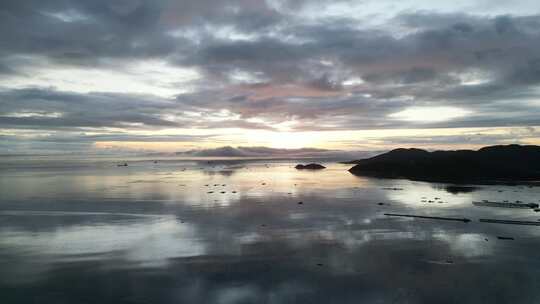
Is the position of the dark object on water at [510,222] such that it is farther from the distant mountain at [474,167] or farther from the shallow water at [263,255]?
the distant mountain at [474,167]

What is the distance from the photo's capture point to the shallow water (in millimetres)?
17125

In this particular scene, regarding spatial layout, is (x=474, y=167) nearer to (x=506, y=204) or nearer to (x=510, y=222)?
(x=506, y=204)

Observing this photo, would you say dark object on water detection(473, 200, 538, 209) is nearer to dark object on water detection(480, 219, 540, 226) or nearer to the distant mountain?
dark object on water detection(480, 219, 540, 226)

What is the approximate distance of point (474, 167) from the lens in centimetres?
8906

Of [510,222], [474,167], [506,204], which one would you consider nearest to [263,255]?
[510,222]

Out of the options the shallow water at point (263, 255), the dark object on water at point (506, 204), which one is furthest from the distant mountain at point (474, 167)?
the shallow water at point (263, 255)

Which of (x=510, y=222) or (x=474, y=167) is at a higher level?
(x=474, y=167)

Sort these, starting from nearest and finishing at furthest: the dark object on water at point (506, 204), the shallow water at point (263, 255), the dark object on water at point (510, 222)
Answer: the shallow water at point (263, 255), the dark object on water at point (510, 222), the dark object on water at point (506, 204)

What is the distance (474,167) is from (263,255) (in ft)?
272

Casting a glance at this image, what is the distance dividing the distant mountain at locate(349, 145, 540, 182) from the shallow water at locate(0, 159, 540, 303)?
163ft

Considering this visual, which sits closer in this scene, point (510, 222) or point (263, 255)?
point (263, 255)

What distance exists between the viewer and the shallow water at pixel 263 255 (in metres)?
17.1

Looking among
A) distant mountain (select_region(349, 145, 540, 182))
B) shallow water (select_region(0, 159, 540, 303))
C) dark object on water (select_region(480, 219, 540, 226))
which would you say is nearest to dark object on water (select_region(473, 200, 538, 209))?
shallow water (select_region(0, 159, 540, 303))

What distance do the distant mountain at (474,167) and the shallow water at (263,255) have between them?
49785 mm
